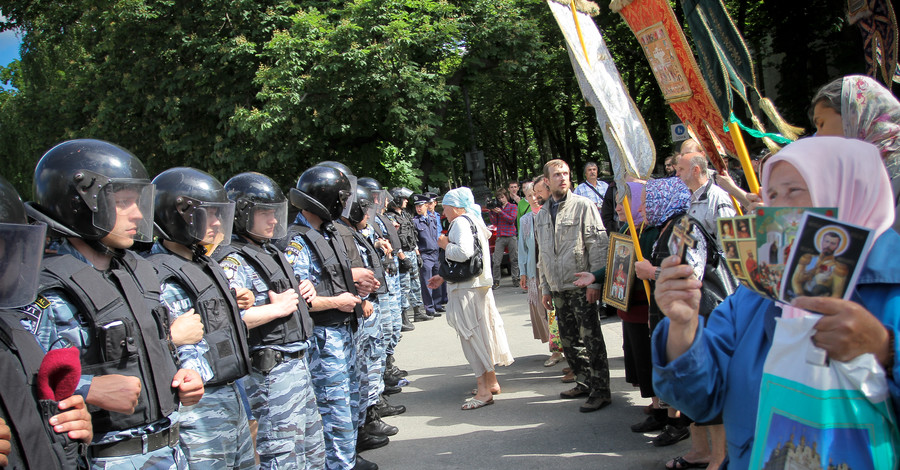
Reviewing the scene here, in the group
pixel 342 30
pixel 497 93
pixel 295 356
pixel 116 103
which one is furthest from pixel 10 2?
pixel 295 356

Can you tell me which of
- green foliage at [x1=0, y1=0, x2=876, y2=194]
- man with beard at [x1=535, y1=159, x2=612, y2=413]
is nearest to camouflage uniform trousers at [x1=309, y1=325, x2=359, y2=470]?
man with beard at [x1=535, y1=159, x2=612, y2=413]

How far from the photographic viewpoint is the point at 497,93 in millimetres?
27469

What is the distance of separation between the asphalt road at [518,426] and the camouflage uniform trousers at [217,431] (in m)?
2.06

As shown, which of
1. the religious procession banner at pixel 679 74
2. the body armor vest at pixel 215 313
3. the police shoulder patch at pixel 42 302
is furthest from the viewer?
the religious procession banner at pixel 679 74

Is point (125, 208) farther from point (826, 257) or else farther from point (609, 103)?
point (609, 103)

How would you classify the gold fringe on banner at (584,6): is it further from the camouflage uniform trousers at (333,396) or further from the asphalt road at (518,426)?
the asphalt road at (518,426)

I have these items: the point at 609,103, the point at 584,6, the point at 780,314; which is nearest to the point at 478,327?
the point at 609,103

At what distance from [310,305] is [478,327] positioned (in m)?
2.25

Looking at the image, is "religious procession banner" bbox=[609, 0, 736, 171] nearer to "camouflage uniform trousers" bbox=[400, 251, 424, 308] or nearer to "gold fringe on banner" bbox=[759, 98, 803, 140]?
"gold fringe on banner" bbox=[759, 98, 803, 140]

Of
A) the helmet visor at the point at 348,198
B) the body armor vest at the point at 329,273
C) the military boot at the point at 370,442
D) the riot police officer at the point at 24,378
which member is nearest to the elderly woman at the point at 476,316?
the military boot at the point at 370,442

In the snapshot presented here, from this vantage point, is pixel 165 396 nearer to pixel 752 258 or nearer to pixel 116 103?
pixel 752 258

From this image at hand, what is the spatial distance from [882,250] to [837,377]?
33 cm

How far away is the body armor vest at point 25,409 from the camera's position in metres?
1.90

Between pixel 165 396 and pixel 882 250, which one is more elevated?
pixel 882 250
